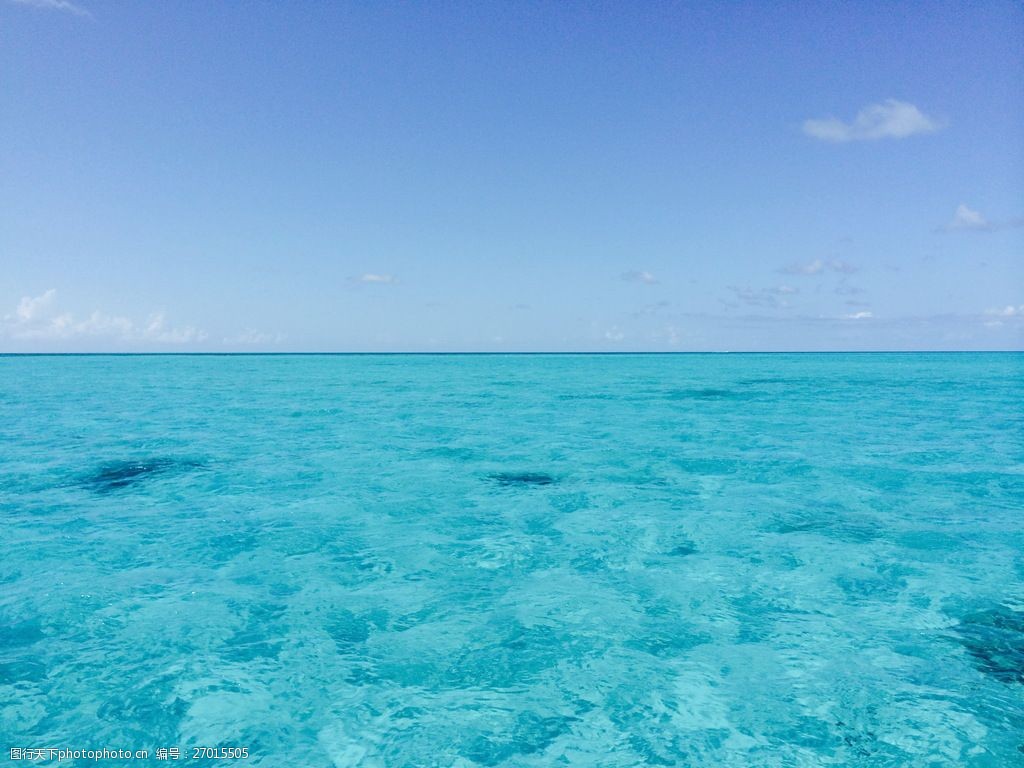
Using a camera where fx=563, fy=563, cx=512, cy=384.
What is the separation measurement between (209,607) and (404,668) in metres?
3.68

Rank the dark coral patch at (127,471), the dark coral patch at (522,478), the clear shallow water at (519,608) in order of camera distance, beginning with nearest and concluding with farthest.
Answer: the clear shallow water at (519,608), the dark coral patch at (127,471), the dark coral patch at (522,478)

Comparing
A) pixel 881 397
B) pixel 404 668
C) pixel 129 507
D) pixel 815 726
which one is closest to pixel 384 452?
pixel 129 507

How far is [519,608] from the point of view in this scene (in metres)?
8.73

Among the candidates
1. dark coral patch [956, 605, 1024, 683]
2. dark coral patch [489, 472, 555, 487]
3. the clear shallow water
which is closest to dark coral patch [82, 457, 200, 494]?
the clear shallow water

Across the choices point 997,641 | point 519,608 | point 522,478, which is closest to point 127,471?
point 522,478

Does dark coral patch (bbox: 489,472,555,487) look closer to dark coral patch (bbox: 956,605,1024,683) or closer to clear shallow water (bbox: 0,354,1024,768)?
clear shallow water (bbox: 0,354,1024,768)

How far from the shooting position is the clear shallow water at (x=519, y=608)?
6043 mm

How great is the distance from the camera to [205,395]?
151 feet

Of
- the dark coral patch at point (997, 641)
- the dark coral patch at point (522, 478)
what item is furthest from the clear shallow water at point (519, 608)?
the dark coral patch at point (522, 478)

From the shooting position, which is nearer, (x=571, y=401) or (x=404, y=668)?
(x=404, y=668)

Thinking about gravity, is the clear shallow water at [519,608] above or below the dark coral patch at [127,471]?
below

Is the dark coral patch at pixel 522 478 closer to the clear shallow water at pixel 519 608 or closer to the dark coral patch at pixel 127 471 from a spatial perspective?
the clear shallow water at pixel 519 608

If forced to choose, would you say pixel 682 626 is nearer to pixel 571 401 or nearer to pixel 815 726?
pixel 815 726

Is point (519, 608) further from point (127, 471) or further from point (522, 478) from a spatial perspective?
point (127, 471)
